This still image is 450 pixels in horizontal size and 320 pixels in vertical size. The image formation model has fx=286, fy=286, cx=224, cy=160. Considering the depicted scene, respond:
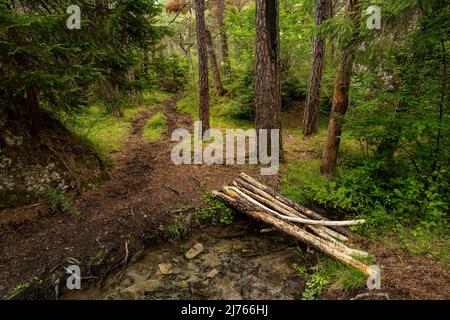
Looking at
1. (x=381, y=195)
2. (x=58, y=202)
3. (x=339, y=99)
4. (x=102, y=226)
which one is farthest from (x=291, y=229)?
(x=58, y=202)

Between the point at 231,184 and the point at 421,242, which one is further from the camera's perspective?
the point at 231,184

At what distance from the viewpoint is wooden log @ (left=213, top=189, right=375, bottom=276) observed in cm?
445

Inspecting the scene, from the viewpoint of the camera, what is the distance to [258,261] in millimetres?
5172

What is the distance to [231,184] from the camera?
7242 millimetres

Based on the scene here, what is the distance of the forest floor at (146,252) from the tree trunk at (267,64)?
1.97 meters

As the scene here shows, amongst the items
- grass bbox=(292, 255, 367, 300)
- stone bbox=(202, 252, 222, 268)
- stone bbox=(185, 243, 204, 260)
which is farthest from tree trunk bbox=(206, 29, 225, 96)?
grass bbox=(292, 255, 367, 300)

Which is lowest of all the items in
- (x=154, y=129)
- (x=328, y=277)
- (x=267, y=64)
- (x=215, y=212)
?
(x=328, y=277)

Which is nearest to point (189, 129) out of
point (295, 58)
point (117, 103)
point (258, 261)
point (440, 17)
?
point (117, 103)

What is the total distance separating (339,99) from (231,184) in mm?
3334

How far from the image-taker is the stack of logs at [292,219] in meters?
4.76

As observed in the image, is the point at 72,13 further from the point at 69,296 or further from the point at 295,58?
the point at 295,58

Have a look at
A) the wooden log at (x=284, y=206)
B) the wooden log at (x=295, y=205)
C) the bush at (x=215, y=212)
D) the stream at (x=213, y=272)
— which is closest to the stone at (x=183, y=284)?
the stream at (x=213, y=272)

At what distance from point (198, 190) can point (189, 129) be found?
17.1 ft

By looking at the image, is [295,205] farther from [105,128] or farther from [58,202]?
[105,128]
